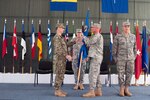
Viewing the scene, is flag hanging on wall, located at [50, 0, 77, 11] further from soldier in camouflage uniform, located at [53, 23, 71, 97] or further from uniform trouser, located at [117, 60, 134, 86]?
uniform trouser, located at [117, 60, 134, 86]

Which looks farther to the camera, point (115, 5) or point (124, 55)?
point (115, 5)

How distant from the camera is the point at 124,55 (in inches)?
229

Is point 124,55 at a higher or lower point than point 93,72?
higher

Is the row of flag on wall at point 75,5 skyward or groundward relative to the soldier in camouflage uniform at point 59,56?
skyward

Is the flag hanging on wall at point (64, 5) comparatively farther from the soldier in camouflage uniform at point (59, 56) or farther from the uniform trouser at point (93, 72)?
the uniform trouser at point (93, 72)

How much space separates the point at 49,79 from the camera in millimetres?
8547

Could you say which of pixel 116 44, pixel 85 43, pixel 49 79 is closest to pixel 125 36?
pixel 116 44

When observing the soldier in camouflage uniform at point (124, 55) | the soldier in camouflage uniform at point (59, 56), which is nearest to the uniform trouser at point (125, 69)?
the soldier in camouflage uniform at point (124, 55)

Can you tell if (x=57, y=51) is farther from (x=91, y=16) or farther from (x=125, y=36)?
(x=91, y=16)

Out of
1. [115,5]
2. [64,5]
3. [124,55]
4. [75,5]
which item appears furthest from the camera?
[115,5]

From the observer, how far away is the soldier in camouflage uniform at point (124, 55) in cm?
582

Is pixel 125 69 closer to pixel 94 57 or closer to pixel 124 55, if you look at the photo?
pixel 124 55

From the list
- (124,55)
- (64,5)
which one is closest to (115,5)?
(64,5)

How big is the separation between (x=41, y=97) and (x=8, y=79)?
342cm
